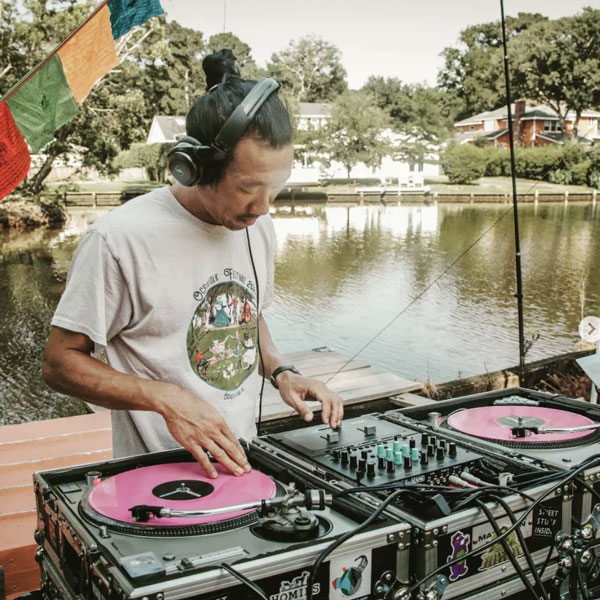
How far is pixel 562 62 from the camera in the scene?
1161cm

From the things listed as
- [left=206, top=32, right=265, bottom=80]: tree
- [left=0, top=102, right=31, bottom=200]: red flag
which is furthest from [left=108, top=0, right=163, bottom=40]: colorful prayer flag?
[left=206, top=32, right=265, bottom=80]: tree

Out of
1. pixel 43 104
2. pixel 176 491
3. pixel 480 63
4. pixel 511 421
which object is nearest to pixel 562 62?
pixel 480 63

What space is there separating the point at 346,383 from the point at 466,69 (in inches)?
501

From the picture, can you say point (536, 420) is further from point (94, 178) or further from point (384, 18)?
point (94, 178)

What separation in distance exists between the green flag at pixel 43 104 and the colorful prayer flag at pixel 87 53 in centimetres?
4

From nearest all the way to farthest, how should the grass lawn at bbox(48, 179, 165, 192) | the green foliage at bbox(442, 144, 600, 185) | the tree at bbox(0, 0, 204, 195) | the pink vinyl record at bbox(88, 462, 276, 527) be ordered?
the pink vinyl record at bbox(88, 462, 276, 527) → the tree at bbox(0, 0, 204, 195) → the green foliage at bbox(442, 144, 600, 185) → the grass lawn at bbox(48, 179, 165, 192)

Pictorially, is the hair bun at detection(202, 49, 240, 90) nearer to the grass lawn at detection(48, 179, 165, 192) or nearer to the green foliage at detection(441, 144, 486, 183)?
the grass lawn at detection(48, 179, 165, 192)

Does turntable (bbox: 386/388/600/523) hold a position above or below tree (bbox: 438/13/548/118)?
below

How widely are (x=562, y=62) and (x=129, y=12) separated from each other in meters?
10.2

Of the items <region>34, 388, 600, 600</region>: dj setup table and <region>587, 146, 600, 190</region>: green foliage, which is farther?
<region>587, 146, 600, 190</region>: green foliage

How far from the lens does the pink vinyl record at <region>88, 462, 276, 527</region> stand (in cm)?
106

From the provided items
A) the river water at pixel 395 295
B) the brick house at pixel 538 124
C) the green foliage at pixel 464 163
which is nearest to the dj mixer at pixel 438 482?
the river water at pixel 395 295

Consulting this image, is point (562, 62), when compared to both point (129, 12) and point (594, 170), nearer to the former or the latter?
point (594, 170)

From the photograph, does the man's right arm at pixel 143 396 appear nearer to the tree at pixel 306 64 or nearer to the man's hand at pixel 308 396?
the man's hand at pixel 308 396
